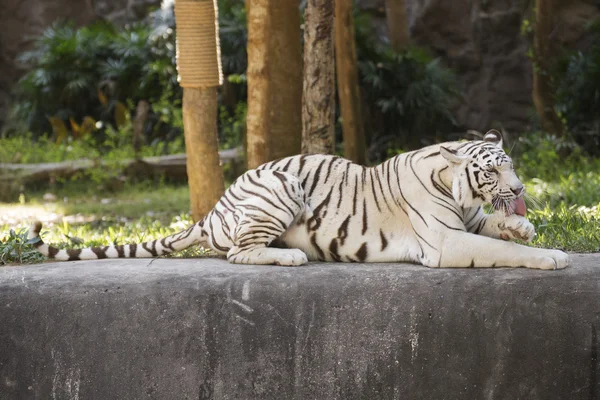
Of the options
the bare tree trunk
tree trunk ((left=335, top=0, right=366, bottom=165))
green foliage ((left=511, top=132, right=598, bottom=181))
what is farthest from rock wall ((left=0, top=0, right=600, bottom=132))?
the bare tree trunk

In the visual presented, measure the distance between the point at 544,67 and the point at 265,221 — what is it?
8.41 m

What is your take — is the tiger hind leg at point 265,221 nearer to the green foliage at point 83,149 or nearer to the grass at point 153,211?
the grass at point 153,211

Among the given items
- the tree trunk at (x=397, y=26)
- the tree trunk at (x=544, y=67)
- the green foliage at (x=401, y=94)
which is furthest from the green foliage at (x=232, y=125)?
the tree trunk at (x=544, y=67)

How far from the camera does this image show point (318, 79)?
6.91 m

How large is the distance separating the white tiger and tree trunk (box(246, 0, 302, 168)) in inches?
80.5

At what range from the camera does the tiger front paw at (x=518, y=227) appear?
4422 millimetres

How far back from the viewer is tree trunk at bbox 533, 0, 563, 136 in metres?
11.8

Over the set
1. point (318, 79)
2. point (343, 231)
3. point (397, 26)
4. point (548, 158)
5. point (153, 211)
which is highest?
point (397, 26)

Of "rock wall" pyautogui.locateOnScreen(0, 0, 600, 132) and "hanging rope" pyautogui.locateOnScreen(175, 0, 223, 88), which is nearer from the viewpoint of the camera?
"hanging rope" pyautogui.locateOnScreen(175, 0, 223, 88)

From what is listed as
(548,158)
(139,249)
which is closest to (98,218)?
(139,249)

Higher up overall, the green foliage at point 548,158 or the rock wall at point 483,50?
the rock wall at point 483,50

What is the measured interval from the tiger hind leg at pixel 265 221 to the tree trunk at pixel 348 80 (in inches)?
195

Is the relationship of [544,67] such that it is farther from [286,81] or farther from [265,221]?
[265,221]

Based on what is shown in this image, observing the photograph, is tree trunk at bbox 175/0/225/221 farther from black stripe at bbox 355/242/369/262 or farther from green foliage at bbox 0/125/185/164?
green foliage at bbox 0/125/185/164
